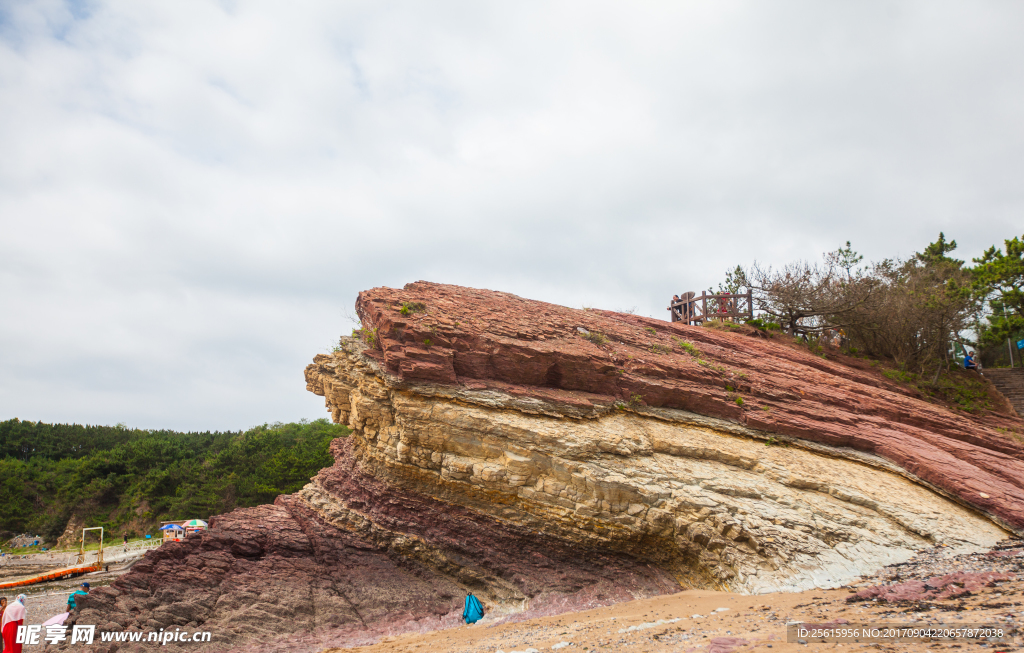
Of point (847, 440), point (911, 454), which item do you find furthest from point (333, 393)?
point (911, 454)

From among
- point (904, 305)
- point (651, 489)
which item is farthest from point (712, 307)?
point (651, 489)

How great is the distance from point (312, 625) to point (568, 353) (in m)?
7.94

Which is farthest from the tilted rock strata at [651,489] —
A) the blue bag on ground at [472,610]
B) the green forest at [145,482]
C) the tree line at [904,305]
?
the green forest at [145,482]

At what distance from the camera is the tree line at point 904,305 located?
19906 millimetres

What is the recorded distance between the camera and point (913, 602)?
6238mm

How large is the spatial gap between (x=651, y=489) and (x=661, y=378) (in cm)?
362

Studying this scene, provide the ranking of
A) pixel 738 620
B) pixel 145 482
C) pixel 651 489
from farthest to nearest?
pixel 145 482 → pixel 651 489 → pixel 738 620

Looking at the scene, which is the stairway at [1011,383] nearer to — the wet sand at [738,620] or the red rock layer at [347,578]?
the wet sand at [738,620]

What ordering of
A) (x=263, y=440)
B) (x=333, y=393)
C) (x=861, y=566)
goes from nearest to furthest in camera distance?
(x=861, y=566) → (x=333, y=393) → (x=263, y=440)

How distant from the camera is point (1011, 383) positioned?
2058cm

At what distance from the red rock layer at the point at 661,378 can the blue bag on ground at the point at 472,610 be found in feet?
14.6

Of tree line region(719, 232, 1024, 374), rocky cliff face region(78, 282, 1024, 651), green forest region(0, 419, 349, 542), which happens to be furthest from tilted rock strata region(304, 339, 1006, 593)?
green forest region(0, 419, 349, 542)

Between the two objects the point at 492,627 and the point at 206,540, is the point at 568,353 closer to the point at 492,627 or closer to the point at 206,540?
the point at 492,627

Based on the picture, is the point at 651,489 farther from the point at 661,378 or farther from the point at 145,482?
the point at 145,482
